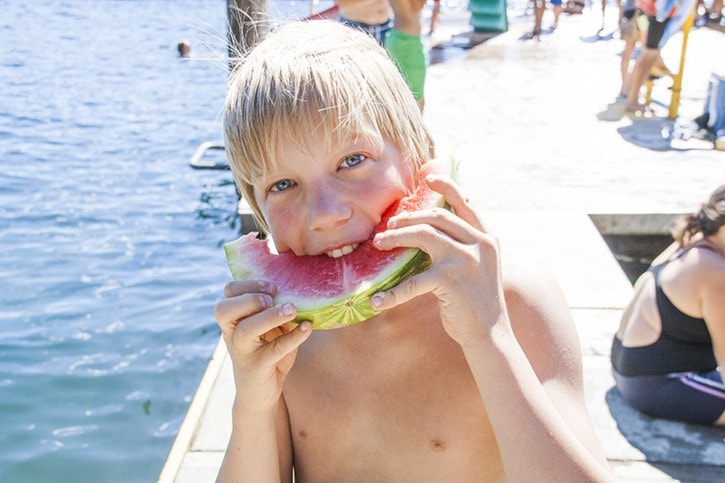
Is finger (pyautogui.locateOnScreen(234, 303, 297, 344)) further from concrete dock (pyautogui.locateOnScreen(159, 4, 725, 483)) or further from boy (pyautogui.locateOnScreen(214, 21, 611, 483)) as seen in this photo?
concrete dock (pyautogui.locateOnScreen(159, 4, 725, 483))

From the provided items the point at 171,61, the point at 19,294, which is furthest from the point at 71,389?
the point at 171,61

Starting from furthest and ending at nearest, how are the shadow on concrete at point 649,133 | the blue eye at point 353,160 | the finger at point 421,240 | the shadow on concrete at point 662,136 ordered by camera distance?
the shadow on concrete at point 649,133, the shadow on concrete at point 662,136, the blue eye at point 353,160, the finger at point 421,240

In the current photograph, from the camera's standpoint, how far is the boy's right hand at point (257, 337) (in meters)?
1.72

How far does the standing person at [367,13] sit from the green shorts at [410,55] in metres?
1.04

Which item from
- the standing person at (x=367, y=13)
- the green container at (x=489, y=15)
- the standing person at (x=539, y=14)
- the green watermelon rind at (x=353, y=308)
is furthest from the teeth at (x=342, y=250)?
the green container at (x=489, y=15)

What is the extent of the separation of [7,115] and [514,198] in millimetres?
10807

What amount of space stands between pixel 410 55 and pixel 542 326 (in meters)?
4.58

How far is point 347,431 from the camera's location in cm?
207

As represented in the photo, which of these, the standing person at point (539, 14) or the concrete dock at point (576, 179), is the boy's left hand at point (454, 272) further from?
the standing person at point (539, 14)

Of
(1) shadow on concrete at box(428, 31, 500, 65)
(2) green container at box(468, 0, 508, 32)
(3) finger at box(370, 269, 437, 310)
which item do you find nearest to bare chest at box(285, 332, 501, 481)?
(3) finger at box(370, 269, 437, 310)

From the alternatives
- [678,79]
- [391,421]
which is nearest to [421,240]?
[391,421]

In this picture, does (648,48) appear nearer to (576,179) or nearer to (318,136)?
(576,179)

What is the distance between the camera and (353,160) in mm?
1845

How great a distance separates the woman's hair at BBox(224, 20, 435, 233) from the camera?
1.81 meters
